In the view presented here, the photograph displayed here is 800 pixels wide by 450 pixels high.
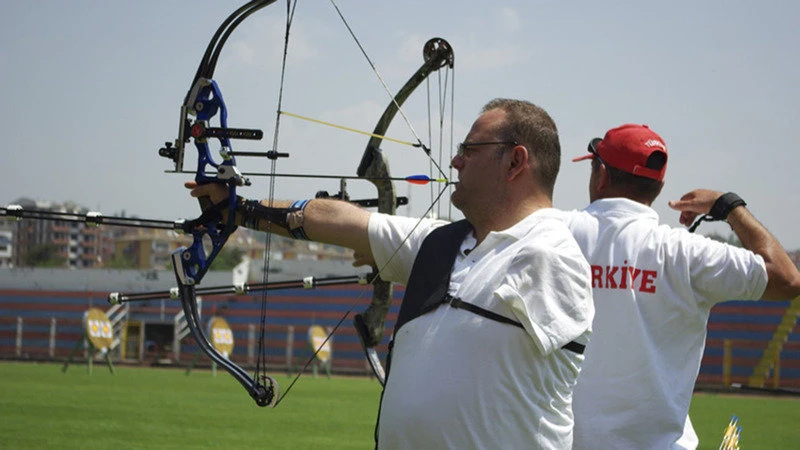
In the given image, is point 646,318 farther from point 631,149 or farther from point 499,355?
point 499,355

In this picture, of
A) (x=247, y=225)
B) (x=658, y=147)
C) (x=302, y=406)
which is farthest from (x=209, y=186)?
(x=302, y=406)

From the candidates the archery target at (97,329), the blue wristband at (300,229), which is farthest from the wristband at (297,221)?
the archery target at (97,329)

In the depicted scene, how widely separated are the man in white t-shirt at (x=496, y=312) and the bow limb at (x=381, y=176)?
1.02m

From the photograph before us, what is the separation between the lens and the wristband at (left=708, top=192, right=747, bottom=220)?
10.9 ft

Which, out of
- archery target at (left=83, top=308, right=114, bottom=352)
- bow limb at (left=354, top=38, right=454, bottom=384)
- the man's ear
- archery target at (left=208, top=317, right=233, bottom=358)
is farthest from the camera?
archery target at (left=208, top=317, right=233, bottom=358)

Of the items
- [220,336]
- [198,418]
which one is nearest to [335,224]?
[198,418]

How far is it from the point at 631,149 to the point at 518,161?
0.71m

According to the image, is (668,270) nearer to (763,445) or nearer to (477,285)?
(477,285)

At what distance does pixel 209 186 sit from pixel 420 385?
115 cm

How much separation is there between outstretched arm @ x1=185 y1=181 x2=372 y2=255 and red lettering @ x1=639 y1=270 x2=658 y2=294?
74cm

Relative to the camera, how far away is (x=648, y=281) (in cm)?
295

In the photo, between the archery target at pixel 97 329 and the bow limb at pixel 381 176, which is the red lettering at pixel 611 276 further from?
the archery target at pixel 97 329

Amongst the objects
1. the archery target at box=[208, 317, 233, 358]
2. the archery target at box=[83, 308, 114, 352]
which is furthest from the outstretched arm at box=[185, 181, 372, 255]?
the archery target at box=[208, 317, 233, 358]

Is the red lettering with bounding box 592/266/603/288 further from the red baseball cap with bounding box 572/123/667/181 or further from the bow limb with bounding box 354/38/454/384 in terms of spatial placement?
the bow limb with bounding box 354/38/454/384
